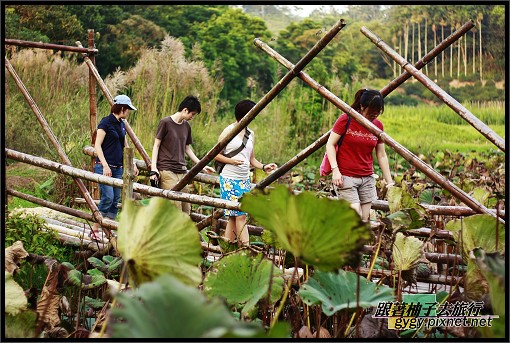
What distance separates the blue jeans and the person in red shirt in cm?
137

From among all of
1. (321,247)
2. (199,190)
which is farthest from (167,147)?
(321,247)

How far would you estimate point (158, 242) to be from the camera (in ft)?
4.70

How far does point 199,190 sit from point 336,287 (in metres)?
2.99

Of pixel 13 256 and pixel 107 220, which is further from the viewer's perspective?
pixel 107 220

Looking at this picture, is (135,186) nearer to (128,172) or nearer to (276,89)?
(128,172)

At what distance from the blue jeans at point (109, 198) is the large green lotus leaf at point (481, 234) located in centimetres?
247

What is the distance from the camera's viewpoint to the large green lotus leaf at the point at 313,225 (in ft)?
4.50

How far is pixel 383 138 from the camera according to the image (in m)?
2.63

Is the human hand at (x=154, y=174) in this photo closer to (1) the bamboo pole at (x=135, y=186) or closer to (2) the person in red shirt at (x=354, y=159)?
(1) the bamboo pole at (x=135, y=186)

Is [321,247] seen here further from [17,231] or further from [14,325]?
[17,231]

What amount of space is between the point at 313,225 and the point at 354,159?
6.30 ft

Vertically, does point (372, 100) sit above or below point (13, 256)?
above

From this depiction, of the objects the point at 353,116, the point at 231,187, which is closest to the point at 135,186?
the point at 231,187

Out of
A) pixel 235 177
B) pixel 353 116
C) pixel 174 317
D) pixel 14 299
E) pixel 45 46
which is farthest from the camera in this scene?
pixel 45 46
